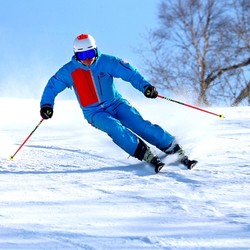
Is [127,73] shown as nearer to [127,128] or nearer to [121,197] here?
[127,128]

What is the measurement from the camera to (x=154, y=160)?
398cm

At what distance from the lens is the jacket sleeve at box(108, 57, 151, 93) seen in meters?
4.55

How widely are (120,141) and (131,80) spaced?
0.63m

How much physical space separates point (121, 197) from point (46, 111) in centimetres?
174

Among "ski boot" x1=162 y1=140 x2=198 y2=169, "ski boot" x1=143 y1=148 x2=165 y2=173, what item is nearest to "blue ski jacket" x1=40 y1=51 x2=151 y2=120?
"ski boot" x1=162 y1=140 x2=198 y2=169

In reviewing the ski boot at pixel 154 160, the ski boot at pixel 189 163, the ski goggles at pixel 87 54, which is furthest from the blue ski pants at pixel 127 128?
the ski goggles at pixel 87 54

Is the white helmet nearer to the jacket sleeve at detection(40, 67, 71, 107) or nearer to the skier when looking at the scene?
the skier

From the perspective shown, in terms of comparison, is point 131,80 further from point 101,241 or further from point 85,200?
point 101,241

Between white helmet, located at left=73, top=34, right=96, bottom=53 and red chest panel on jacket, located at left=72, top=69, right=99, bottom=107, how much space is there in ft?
0.65

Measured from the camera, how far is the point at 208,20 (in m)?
18.5

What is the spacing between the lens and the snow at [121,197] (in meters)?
2.29

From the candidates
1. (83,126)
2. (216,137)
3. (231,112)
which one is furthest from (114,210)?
(231,112)

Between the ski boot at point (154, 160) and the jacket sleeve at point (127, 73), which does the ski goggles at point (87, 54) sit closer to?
the jacket sleeve at point (127, 73)

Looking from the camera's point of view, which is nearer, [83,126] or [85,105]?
[85,105]
